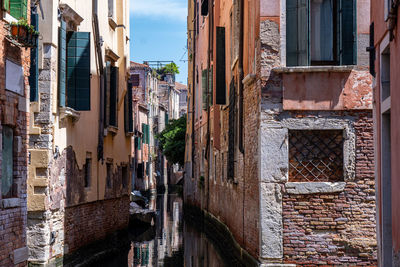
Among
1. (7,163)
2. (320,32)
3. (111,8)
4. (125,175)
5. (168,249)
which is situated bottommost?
(168,249)

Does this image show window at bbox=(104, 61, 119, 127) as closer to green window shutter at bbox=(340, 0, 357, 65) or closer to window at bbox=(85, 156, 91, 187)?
window at bbox=(85, 156, 91, 187)

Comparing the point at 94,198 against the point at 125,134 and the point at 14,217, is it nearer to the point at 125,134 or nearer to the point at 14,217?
the point at 125,134

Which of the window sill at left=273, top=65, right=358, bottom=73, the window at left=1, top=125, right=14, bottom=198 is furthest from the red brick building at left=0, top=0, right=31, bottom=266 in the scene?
the window sill at left=273, top=65, right=358, bottom=73

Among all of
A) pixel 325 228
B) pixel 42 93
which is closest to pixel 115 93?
pixel 42 93

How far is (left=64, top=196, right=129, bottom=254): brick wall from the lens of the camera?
41.9ft

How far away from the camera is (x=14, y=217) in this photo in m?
8.94

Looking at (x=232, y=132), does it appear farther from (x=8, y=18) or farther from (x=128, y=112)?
(x=8, y=18)

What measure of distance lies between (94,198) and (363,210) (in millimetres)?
6485

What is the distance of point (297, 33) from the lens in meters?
11.0

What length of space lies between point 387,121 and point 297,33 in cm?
339

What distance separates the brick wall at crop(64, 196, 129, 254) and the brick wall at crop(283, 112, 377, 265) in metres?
4.29

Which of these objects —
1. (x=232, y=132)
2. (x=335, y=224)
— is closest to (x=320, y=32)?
(x=335, y=224)

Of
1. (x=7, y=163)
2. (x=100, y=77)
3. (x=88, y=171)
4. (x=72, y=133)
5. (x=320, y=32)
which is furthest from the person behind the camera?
(x=100, y=77)

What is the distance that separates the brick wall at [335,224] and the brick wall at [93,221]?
4285 mm
